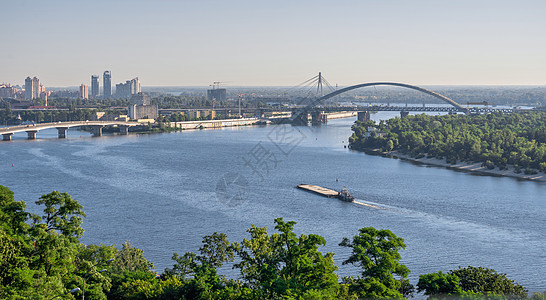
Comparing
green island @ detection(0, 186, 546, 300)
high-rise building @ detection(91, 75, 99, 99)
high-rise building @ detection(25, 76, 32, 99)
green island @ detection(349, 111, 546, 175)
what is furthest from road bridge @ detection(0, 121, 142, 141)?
high-rise building @ detection(91, 75, 99, 99)

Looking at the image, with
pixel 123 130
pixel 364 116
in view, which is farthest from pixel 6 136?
pixel 364 116

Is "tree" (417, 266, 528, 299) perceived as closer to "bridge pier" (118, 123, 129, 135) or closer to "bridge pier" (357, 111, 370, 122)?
"bridge pier" (118, 123, 129, 135)

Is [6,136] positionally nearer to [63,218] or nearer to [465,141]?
[465,141]

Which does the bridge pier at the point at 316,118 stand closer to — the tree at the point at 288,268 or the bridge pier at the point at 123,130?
the bridge pier at the point at 123,130

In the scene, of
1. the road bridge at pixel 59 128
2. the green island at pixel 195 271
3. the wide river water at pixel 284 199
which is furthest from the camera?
the road bridge at pixel 59 128

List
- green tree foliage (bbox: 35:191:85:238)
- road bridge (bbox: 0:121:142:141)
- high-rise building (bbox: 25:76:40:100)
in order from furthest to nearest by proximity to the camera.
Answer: high-rise building (bbox: 25:76:40:100), road bridge (bbox: 0:121:142:141), green tree foliage (bbox: 35:191:85:238)

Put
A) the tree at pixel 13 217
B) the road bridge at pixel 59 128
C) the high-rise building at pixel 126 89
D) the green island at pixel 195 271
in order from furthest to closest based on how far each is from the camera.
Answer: the high-rise building at pixel 126 89 < the road bridge at pixel 59 128 < the tree at pixel 13 217 < the green island at pixel 195 271

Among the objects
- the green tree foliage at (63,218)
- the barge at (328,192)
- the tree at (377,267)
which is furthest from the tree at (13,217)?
the barge at (328,192)
